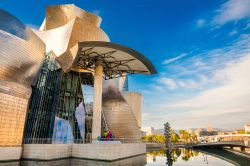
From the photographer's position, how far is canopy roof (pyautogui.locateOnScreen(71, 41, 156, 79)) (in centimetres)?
2199

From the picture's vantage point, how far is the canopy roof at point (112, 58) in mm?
21994

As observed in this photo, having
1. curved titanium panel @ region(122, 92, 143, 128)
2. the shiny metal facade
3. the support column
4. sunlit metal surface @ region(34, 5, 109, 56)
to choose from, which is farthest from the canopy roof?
curved titanium panel @ region(122, 92, 143, 128)

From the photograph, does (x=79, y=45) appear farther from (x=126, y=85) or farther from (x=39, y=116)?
(x=126, y=85)

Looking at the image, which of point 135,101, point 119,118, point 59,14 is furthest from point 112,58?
point 135,101

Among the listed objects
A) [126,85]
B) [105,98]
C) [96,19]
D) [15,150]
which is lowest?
[15,150]

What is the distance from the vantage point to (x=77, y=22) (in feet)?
99.1

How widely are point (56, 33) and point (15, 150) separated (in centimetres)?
2010

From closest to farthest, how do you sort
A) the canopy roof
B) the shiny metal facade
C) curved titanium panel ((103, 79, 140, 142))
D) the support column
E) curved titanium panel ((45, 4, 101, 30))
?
the shiny metal facade, the canopy roof, the support column, curved titanium panel ((103, 79, 140, 142)), curved titanium panel ((45, 4, 101, 30))

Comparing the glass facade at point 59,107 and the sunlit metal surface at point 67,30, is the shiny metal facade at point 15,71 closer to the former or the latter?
the glass facade at point 59,107

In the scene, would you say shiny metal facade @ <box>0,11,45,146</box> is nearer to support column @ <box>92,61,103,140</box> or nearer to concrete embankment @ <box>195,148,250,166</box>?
support column @ <box>92,61,103,140</box>

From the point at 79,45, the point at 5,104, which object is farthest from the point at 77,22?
the point at 5,104

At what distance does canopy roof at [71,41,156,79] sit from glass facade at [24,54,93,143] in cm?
396

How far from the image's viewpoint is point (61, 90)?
99.7 ft

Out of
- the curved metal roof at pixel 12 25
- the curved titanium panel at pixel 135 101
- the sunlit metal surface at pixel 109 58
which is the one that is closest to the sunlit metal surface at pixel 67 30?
the sunlit metal surface at pixel 109 58
